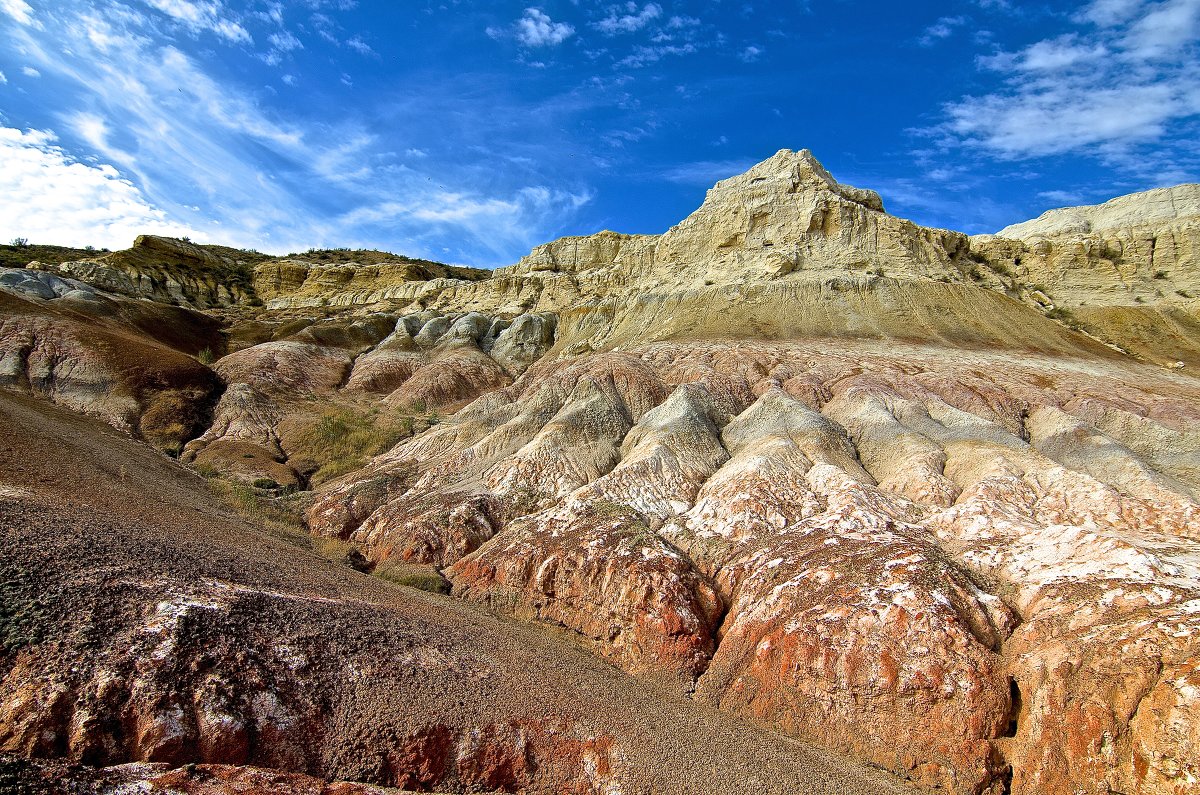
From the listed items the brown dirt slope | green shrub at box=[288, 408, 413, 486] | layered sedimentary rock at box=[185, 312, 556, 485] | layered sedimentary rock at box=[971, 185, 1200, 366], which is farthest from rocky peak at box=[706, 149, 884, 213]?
the brown dirt slope

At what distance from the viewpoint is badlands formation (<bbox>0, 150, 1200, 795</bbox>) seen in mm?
6641

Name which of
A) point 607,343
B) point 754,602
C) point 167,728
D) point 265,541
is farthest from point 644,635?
point 607,343

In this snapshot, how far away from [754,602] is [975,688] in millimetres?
3931

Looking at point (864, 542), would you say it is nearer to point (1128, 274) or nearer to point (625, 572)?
point (625, 572)

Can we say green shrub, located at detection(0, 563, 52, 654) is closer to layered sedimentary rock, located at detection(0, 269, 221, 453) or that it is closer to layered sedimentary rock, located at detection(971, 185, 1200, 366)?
layered sedimentary rock, located at detection(0, 269, 221, 453)

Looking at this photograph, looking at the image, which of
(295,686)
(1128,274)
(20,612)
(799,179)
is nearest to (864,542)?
(295,686)

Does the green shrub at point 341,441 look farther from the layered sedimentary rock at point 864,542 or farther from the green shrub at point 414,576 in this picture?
the green shrub at point 414,576

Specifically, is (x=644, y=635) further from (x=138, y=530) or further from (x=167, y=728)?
(x=138, y=530)

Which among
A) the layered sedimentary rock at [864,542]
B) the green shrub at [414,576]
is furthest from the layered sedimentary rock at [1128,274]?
the green shrub at [414,576]

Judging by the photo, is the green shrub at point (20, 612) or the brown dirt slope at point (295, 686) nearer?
the brown dirt slope at point (295, 686)

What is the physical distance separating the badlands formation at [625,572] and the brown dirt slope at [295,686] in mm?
45

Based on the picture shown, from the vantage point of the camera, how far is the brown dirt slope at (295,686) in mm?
5895

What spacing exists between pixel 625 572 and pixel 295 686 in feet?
23.6

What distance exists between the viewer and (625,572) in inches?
498
